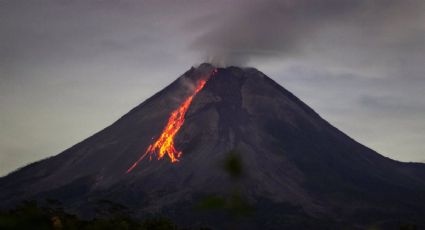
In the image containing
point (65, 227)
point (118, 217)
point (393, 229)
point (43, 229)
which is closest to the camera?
point (43, 229)

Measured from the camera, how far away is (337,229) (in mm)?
193375

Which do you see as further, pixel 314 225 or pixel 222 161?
pixel 314 225

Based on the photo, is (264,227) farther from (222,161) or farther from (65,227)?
(222,161)

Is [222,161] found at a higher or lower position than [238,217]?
higher

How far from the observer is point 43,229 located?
12.0m

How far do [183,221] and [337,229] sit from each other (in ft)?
130

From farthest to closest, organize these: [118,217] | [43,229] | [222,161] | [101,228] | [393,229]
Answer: [393,229], [118,217], [101,228], [43,229], [222,161]

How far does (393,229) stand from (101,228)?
578 feet

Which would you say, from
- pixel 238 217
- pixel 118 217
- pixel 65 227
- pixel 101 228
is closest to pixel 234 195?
pixel 238 217

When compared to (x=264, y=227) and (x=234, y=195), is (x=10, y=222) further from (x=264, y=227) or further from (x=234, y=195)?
(x=264, y=227)

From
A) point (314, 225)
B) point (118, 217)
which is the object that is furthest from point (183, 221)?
point (118, 217)

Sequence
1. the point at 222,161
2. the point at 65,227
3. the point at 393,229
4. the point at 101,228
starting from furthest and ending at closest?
1. the point at 393,229
2. the point at 65,227
3. the point at 101,228
4. the point at 222,161

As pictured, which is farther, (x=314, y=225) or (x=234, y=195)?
(x=314, y=225)

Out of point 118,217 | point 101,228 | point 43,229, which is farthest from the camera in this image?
point 118,217
